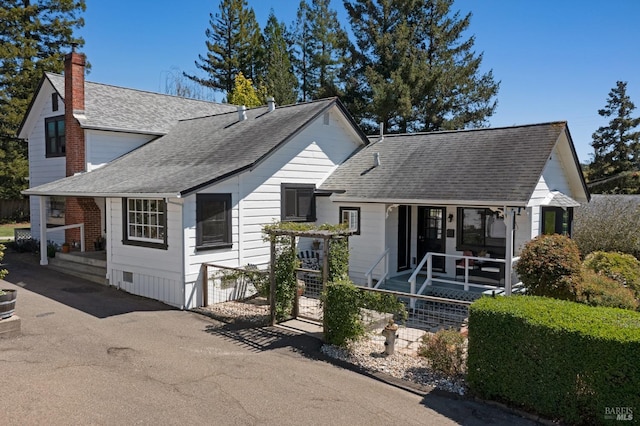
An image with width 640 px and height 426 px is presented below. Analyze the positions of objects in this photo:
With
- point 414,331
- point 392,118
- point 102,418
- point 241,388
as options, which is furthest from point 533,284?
point 392,118

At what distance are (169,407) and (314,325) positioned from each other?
14.1 ft

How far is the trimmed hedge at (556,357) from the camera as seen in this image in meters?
5.36

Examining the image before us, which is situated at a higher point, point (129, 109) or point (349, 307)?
point (129, 109)

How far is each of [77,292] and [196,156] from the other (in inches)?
209

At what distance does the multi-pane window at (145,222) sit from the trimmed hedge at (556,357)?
27.0 feet

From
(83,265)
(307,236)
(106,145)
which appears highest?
(106,145)

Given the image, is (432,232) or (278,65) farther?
(278,65)

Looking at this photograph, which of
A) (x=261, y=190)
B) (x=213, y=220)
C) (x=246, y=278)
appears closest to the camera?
(x=213, y=220)

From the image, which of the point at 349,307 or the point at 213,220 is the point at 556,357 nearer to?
the point at 349,307

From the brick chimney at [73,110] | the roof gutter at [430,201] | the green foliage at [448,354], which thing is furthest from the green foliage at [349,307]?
the brick chimney at [73,110]

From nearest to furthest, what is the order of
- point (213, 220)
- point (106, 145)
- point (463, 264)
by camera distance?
point (213, 220), point (463, 264), point (106, 145)

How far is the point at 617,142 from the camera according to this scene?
35.6 m

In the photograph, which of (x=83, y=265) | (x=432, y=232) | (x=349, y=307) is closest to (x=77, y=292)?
(x=83, y=265)

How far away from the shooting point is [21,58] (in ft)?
106
